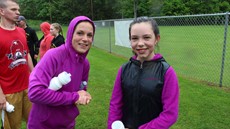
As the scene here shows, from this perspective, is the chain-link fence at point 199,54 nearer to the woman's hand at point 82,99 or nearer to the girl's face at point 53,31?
the girl's face at point 53,31

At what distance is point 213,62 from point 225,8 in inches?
1300

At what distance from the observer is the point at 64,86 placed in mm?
2127

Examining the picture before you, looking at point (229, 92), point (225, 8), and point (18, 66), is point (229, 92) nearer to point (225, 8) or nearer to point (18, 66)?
point (18, 66)

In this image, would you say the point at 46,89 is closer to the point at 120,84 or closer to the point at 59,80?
the point at 59,80

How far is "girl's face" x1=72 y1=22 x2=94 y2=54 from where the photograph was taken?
2.11 metres

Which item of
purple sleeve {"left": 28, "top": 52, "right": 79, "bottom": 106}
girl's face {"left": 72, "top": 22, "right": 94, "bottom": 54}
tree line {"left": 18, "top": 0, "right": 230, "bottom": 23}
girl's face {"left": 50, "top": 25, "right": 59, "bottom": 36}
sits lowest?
purple sleeve {"left": 28, "top": 52, "right": 79, "bottom": 106}

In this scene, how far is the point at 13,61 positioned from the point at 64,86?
Answer: 1.36 m

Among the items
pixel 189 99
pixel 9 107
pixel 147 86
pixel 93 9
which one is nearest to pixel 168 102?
pixel 147 86

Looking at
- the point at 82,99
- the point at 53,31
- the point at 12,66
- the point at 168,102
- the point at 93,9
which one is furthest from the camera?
the point at 93,9

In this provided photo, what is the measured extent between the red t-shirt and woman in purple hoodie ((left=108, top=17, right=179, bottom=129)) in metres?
1.65

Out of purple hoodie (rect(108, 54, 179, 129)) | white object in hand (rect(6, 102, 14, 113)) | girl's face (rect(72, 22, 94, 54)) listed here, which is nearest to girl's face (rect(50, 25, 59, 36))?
white object in hand (rect(6, 102, 14, 113))

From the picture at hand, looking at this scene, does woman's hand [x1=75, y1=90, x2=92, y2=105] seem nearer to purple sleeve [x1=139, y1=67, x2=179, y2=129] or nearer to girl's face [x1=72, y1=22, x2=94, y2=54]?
girl's face [x1=72, y1=22, x2=94, y2=54]

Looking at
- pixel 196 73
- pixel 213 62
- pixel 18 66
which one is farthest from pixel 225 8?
pixel 18 66

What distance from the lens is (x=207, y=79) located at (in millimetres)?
7488
